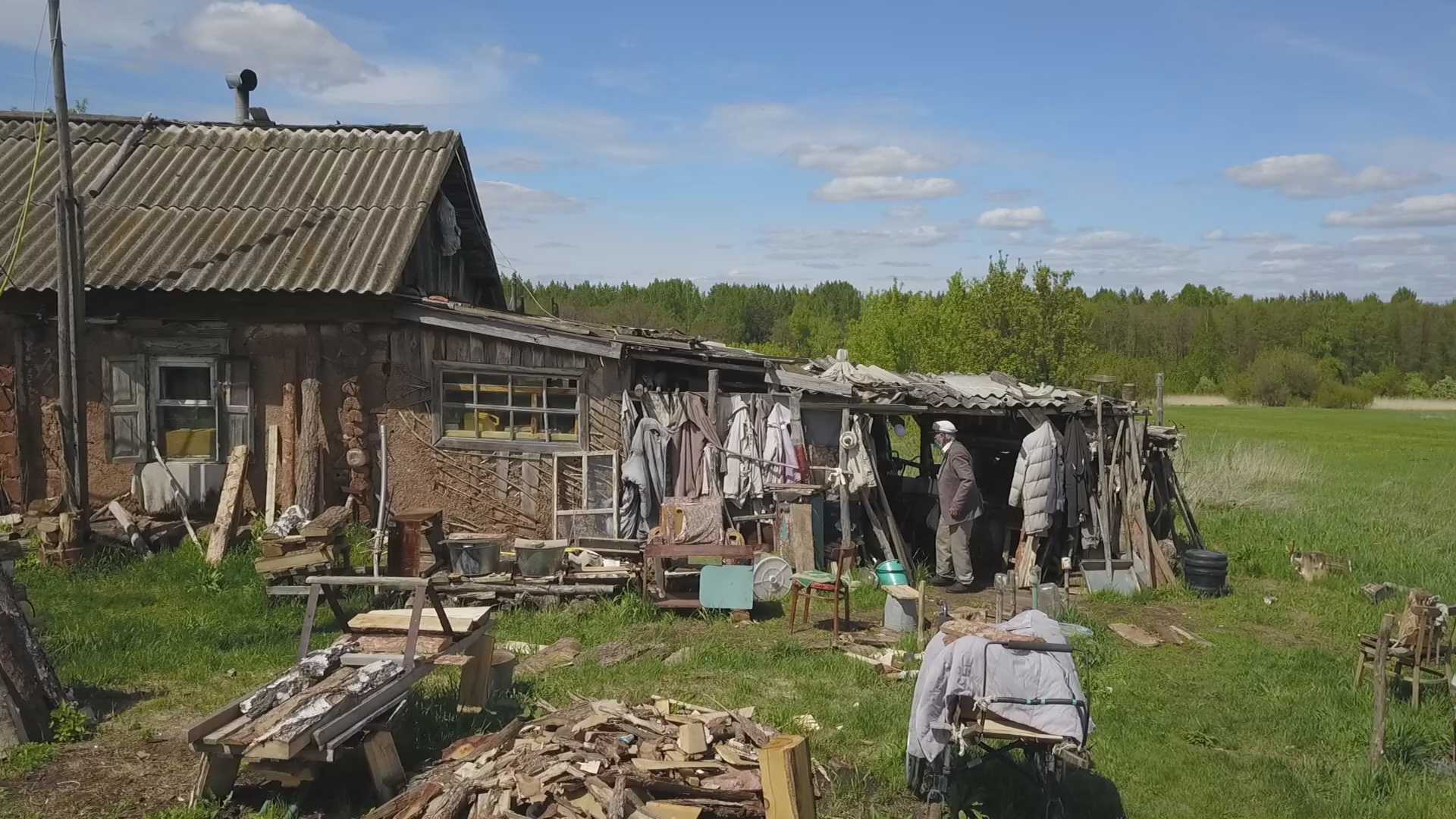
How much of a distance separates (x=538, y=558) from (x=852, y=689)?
152 inches

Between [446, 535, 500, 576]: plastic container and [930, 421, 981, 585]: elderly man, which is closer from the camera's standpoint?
[446, 535, 500, 576]: plastic container

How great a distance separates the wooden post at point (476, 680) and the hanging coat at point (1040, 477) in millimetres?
6937

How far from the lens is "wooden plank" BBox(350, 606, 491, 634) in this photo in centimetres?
717

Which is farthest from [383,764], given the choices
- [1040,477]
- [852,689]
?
[1040,477]

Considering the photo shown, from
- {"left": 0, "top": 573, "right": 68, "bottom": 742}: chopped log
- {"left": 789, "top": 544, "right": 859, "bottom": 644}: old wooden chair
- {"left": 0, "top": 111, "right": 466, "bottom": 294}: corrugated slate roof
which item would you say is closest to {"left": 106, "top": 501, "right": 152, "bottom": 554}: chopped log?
{"left": 0, "top": 111, "right": 466, "bottom": 294}: corrugated slate roof

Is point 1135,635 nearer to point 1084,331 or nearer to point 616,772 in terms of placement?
point 616,772

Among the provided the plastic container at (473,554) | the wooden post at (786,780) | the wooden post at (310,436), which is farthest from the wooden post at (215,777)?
the wooden post at (310,436)

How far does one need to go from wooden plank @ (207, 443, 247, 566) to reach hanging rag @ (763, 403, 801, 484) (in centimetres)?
621

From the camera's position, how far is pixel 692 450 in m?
12.0

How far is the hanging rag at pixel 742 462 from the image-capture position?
11.9 meters

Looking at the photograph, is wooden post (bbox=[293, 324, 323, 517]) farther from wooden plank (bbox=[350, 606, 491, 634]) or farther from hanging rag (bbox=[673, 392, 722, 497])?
wooden plank (bbox=[350, 606, 491, 634])

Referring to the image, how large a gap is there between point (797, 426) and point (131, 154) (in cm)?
1068

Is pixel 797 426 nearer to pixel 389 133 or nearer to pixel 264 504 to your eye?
pixel 264 504

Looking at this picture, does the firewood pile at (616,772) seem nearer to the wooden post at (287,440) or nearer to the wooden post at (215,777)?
the wooden post at (215,777)
